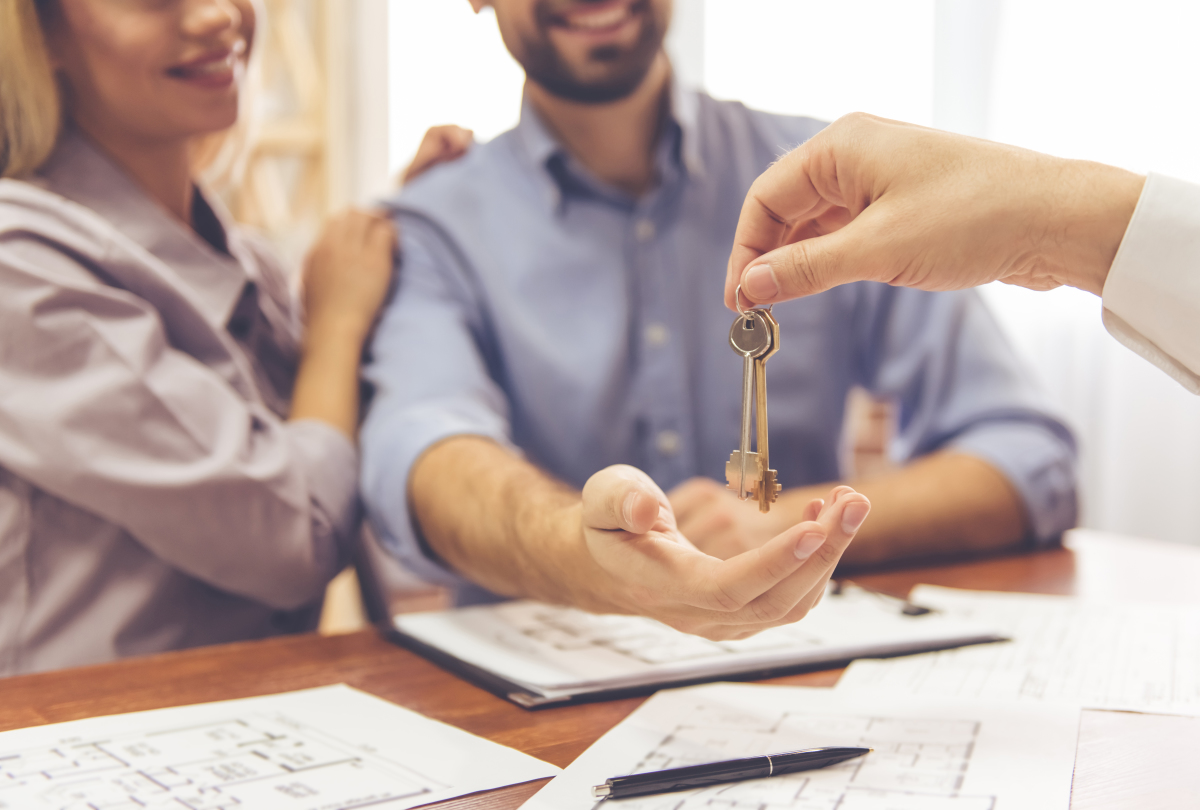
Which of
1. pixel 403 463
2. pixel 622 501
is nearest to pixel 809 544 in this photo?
pixel 622 501

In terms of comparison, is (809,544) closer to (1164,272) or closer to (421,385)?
(1164,272)

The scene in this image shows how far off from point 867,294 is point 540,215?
473 millimetres

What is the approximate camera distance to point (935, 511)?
3.68 feet

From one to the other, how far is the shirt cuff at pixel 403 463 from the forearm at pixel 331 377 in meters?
0.04

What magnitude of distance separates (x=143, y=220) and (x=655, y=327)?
629mm

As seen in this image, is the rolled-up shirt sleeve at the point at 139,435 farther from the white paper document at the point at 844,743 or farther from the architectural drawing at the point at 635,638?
the white paper document at the point at 844,743

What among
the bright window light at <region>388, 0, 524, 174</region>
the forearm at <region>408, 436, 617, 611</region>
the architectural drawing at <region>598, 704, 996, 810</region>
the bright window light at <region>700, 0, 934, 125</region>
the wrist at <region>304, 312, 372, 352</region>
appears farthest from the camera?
the bright window light at <region>388, 0, 524, 174</region>

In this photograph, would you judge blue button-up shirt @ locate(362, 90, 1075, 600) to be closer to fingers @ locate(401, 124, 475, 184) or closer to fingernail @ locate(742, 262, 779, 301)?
fingers @ locate(401, 124, 475, 184)

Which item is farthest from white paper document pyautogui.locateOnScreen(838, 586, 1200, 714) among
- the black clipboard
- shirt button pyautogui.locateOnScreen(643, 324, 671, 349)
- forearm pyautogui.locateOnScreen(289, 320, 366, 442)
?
forearm pyautogui.locateOnScreen(289, 320, 366, 442)

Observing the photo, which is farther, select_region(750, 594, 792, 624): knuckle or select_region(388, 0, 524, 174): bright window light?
select_region(388, 0, 524, 174): bright window light

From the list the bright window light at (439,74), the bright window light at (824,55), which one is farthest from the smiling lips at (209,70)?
the bright window light at (439,74)

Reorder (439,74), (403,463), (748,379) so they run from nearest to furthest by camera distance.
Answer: (748,379), (403,463), (439,74)

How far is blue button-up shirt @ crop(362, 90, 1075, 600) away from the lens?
49.7 inches

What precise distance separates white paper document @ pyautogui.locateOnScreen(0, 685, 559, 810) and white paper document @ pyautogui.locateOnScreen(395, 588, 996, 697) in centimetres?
11
